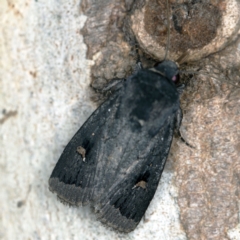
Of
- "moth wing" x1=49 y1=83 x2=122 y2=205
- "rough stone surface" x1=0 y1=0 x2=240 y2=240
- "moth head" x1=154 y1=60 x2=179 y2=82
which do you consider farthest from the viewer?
"moth wing" x1=49 y1=83 x2=122 y2=205

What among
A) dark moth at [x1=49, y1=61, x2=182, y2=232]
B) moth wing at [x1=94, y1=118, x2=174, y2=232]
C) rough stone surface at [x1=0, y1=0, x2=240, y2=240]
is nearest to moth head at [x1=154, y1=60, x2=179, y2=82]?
dark moth at [x1=49, y1=61, x2=182, y2=232]

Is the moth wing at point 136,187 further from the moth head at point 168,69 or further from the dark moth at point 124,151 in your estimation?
the moth head at point 168,69

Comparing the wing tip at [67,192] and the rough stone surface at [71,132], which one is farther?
the wing tip at [67,192]

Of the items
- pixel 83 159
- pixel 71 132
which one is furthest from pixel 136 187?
pixel 71 132

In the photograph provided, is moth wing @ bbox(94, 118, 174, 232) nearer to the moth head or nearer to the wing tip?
the wing tip

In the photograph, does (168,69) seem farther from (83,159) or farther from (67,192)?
(67,192)

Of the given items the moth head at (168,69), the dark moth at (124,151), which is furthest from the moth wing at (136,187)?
the moth head at (168,69)
